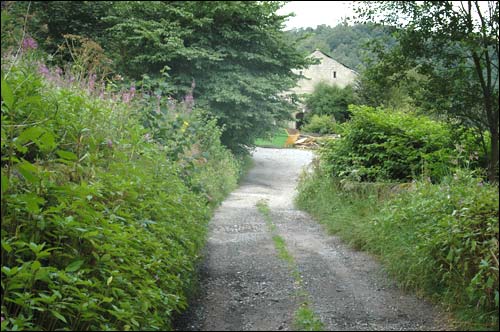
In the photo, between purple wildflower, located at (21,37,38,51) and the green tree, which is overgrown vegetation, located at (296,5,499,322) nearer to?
the green tree

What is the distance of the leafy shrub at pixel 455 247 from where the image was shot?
8.65 feet

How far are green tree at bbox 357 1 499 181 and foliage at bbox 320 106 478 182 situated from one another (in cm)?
162

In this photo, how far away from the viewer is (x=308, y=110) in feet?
20.4

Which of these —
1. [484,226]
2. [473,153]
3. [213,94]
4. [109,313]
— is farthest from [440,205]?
[213,94]

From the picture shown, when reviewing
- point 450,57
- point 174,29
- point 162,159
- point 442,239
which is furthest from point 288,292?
point 162,159

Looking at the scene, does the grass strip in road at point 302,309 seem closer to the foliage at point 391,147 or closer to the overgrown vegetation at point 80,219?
the overgrown vegetation at point 80,219

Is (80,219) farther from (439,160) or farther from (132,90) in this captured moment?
(439,160)

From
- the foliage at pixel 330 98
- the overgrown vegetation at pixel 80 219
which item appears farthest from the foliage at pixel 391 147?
the overgrown vegetation at pixel 80 219

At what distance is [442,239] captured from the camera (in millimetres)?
3434

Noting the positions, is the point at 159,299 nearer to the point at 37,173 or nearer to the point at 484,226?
the point at 37,173

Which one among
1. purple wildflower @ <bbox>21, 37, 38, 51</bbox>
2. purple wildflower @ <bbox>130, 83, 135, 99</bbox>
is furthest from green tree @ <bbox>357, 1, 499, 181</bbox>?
purple wildflower @ <bbox>130, 83, 135, 99</bbox>

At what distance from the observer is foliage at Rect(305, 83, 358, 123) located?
5.15 m

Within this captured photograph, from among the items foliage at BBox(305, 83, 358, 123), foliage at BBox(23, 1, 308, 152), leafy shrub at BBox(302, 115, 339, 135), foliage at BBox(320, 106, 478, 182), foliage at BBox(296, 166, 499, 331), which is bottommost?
foliage at BBox(296, 166, 499, 331)

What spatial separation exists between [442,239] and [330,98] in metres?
2.39
